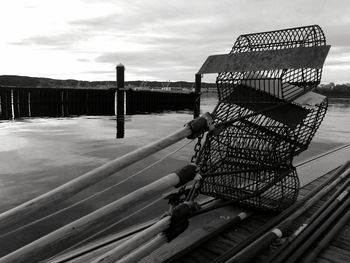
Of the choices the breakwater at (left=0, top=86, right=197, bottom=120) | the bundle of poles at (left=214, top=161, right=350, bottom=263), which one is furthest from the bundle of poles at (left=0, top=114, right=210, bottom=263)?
the breakwater at (left=0, top=86, right=197, bottom=120)

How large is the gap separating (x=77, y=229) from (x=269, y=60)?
275 centimetres

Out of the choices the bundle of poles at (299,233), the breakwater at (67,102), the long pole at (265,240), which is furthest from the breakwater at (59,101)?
the long pole at (265,240)

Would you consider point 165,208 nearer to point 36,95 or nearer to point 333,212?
point 333,212

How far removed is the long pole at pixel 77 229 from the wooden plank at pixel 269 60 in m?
1.82

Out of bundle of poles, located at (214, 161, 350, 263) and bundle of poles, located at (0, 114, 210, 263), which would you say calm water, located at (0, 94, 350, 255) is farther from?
bundle of poles, located at (0, 114, 210, 263)

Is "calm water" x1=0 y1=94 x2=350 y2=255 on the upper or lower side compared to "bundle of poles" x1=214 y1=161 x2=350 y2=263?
lower

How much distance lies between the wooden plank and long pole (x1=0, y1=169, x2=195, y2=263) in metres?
1.82

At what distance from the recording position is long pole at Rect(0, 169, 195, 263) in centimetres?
164

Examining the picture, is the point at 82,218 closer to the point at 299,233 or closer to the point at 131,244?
the point at 131,244

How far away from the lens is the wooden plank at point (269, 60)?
130 inches

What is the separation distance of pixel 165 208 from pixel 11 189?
3.10 metres

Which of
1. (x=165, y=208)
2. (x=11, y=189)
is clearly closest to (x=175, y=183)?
(x=165, y=208)

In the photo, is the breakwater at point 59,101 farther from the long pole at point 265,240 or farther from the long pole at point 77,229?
the long pole at point 77,229

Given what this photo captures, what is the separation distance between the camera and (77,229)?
1.82 metres
